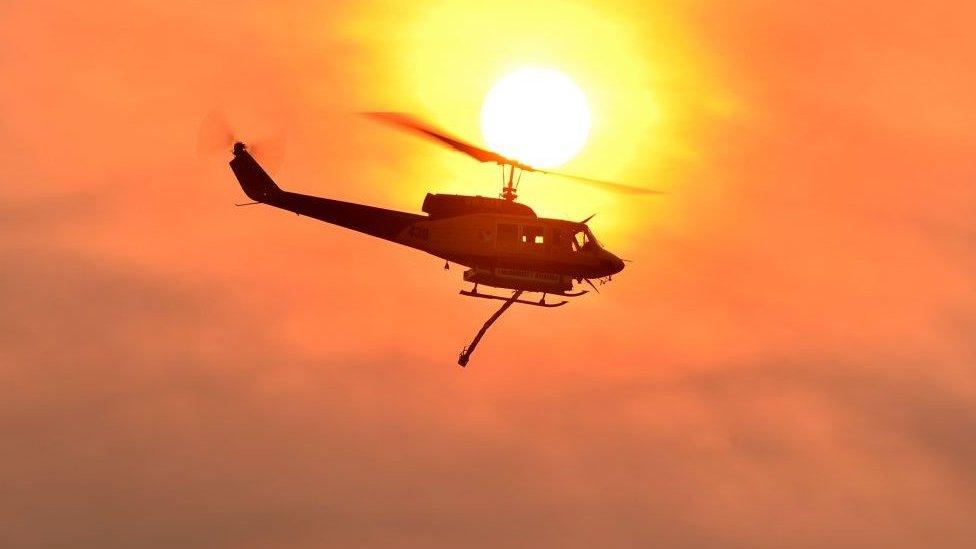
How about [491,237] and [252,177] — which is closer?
[491,237]

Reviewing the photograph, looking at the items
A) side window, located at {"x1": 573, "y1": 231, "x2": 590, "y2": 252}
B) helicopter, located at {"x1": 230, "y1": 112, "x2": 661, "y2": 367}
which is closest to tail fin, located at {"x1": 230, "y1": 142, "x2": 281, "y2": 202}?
helicopter, located at {"x1": 230, "y1": 112, "x2": 661, "y2": 367}

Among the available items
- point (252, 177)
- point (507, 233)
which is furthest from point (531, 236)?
point (252, 177)

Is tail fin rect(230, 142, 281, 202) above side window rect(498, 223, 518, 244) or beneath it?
above

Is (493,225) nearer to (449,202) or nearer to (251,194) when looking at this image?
(449,202)

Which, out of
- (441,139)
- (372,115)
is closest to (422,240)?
(441,139)

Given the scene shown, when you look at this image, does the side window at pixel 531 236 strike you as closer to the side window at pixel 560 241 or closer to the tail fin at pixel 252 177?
the side window at pixel 560 241

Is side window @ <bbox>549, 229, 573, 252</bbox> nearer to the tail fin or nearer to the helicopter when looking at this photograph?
the helicopter

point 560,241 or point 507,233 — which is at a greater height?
point 560,241

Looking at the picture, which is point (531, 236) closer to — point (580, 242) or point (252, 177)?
point (580, 242)
